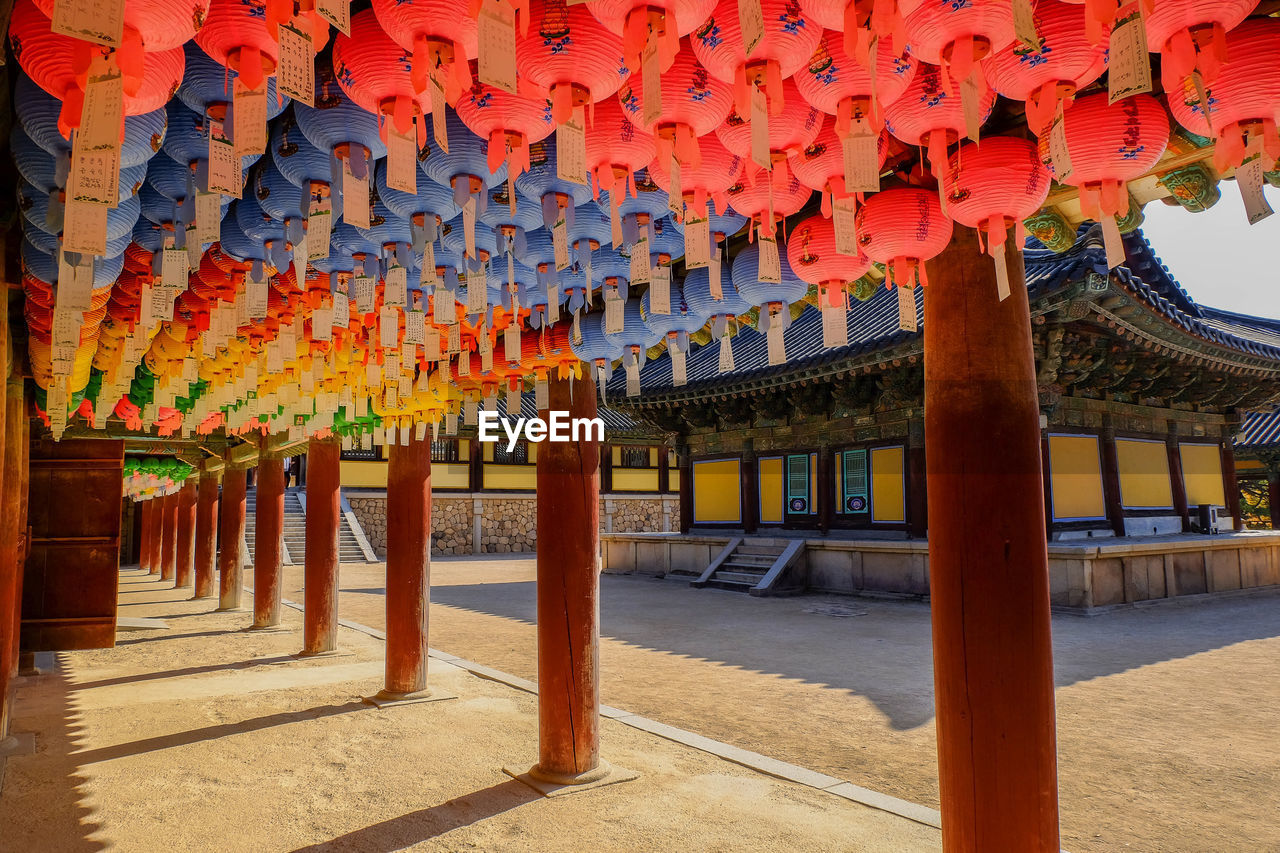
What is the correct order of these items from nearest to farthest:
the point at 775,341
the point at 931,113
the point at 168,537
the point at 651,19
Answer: the point at 651,19 → the point at 931,113 → the point at 775,341 → the point at 168,537

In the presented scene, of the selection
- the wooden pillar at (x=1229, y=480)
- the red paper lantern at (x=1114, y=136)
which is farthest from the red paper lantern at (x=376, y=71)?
the wooden pillar at (x=1229, y=480)

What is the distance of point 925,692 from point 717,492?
13519 mm

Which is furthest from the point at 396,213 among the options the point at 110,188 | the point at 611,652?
the point at 611,652

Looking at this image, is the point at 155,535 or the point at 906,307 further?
the point at 155,535

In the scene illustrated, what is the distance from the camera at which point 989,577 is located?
2.92m

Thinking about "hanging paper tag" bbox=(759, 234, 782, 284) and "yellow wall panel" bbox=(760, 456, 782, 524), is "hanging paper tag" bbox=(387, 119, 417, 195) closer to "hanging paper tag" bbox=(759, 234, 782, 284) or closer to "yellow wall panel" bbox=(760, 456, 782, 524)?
"hanging paper tag" bbox=(759, 234, 782, 284)

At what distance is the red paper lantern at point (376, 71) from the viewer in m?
2.24

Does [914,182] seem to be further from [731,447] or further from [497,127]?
[731,447]

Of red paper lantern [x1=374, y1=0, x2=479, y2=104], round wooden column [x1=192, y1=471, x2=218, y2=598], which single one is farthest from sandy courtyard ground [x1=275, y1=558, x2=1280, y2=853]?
round wooden column [x1=192, y1=471, x2=218, y2=598]

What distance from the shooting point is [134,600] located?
59.4 ft

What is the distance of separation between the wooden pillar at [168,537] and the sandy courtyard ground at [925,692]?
13.1 metres

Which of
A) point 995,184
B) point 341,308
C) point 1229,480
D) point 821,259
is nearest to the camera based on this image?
point 995,184

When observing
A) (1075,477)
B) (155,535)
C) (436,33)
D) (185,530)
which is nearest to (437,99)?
(436,33)

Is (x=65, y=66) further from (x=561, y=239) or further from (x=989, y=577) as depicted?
(x=989, y=577)
